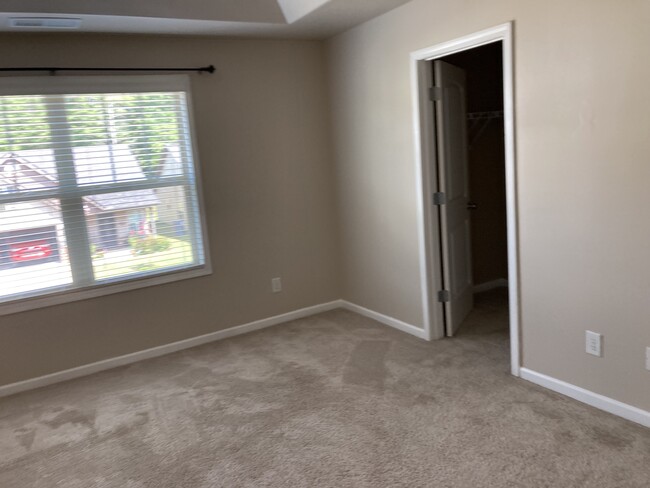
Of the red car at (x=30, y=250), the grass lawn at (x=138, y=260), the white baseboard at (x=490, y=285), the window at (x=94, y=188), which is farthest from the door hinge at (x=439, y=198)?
the red car at (x=30, y=250)

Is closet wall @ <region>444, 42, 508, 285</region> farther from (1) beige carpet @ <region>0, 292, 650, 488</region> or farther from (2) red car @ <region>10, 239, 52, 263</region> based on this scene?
(2) red car @ <region>10, 239, 52, 263</region>

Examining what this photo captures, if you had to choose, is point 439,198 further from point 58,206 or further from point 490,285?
point 58,206

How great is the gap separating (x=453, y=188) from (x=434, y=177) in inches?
11.6

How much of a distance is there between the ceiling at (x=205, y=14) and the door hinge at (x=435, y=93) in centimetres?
59

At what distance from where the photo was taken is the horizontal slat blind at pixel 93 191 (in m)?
3.48

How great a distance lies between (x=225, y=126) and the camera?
4125 mm

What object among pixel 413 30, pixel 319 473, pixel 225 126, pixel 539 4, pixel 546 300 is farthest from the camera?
pixel 225 126

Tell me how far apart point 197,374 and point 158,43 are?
2.35 m

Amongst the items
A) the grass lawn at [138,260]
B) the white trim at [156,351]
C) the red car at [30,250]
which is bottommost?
the white trim at [156,351]

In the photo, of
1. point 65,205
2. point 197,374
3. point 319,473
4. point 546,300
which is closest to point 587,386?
point 546,300

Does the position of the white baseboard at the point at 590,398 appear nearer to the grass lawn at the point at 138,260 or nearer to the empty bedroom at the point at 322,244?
the empty bedroom at the point at 322,244

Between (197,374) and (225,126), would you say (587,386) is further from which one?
(225,126)

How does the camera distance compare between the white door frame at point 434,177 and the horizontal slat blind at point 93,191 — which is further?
the horizontal slat blind at point 93,191

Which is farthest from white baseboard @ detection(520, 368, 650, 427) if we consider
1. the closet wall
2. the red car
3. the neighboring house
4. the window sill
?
the red car
